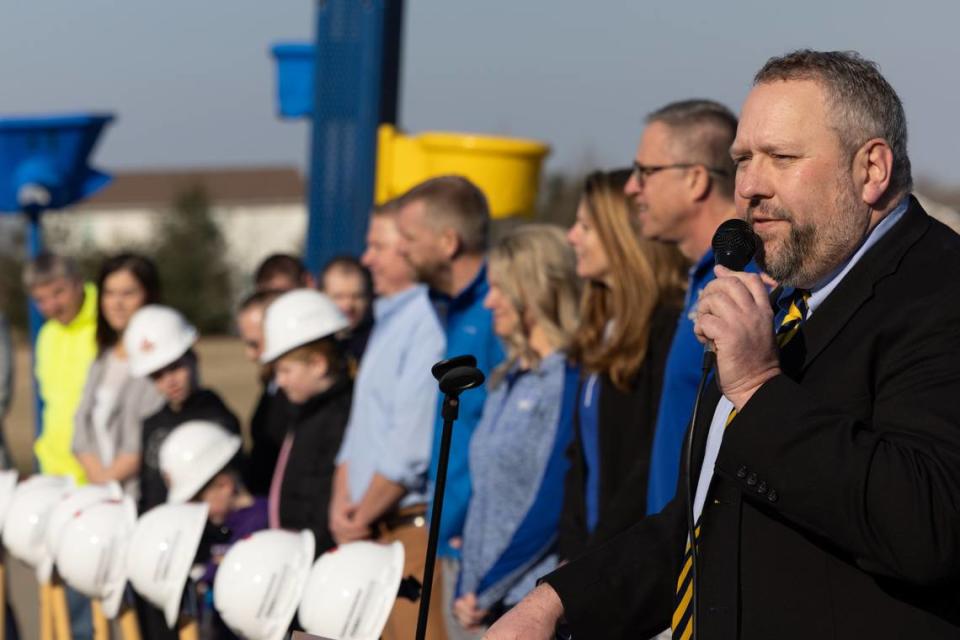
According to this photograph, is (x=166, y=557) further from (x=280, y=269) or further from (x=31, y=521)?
(x=280, y=269)

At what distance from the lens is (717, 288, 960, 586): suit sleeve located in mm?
2221

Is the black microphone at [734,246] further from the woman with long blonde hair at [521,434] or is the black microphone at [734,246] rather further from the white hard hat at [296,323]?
the white hard hat at [296,323]

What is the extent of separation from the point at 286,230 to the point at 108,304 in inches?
3072

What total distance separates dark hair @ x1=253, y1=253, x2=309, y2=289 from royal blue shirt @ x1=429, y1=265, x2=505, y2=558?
270 cm

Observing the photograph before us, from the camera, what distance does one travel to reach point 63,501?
564 cm

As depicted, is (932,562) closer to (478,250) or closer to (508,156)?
(478,250)

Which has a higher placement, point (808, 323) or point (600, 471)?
point (808, 323)

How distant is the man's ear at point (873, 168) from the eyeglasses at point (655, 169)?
197cm

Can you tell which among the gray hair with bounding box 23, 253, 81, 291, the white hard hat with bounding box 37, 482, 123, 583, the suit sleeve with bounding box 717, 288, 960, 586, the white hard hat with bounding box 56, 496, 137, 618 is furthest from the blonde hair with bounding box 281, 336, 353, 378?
the suit sleeve with bounding box 717, 288, 960, 586

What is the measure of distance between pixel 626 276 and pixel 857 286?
230 centimetres

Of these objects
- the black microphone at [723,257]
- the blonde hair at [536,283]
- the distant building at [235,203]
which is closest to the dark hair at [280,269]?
→ the blonde hair at [536,283]

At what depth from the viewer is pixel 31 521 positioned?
5.71 metres

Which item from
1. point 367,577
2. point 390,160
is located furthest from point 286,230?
point 367,577

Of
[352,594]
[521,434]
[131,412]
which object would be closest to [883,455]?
[352,594]
